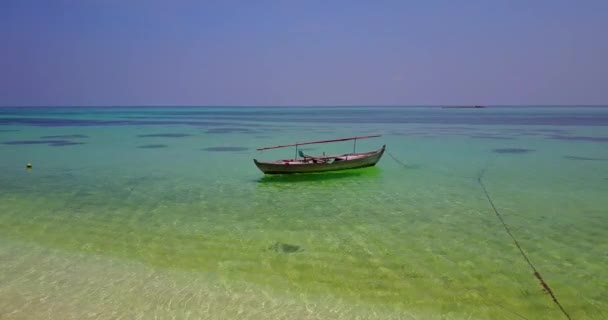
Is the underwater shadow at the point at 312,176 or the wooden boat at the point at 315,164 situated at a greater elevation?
the wooden boat at the point at 315,164

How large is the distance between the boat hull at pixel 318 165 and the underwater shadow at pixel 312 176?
0.26 meters

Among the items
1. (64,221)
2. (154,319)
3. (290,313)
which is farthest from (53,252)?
(290,313)

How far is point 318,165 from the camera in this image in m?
17.7

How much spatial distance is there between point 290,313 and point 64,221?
7739 millimetres

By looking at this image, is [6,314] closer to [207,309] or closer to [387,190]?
[207,309]

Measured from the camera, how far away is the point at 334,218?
37.7 ft

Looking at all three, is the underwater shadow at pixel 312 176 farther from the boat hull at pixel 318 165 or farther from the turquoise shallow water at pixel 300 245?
the boat hull at pixel 318 165

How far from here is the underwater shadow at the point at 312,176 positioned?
55.8 ft

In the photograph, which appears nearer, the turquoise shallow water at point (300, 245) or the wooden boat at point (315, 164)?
the turquoise shallow water at point (300, 245)

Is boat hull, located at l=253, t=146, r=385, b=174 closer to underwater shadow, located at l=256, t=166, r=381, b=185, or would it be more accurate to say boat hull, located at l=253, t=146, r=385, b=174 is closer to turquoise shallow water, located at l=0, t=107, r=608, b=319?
underwater shadow, located at l=256, t=166, r=381, b=185

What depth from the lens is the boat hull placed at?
1705 cm

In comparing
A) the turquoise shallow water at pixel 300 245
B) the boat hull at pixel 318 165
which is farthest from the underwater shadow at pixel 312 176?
the boat hull at pixel 318 165

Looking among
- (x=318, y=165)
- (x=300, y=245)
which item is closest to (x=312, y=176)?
(x=318, y=165)

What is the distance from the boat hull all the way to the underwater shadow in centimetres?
26
